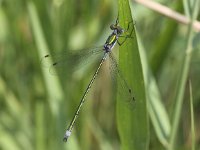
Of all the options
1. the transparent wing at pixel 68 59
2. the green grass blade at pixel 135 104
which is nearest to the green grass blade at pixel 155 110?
the green grass blade at pixel 135 104

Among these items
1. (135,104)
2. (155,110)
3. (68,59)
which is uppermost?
(68,59)

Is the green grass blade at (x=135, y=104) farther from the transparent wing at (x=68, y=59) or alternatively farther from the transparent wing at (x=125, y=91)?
the transparent wing at (x=68, y=59)

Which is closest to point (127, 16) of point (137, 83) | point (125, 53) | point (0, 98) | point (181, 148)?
point (125, 53)

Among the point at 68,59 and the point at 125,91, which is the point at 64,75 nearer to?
the point at 68,59

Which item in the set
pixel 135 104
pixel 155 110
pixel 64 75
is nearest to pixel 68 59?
pixel 64 75

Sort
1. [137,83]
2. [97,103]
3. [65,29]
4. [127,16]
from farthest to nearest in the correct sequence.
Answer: [97,103] → [65,29] → [137,83] → [127,16]

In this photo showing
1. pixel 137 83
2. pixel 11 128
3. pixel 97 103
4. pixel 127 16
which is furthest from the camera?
pixel 97 103

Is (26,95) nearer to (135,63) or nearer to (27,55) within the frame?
(27,55)

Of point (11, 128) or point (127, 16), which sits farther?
point (11, 128)
